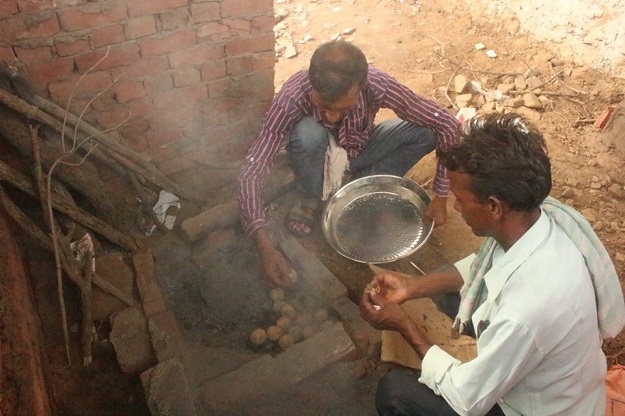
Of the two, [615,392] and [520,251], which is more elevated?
[520,251]

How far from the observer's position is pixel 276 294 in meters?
3.05

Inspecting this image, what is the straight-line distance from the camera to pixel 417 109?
128 inches

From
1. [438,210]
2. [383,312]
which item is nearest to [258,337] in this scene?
[383,312]

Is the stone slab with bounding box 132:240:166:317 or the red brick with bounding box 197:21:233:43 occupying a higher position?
the red brick with bounding box 197:21:233:43

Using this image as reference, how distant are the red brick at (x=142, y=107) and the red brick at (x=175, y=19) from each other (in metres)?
0.50

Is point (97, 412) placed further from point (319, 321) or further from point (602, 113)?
point (602, 113)

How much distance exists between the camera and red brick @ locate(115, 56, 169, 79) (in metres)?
3.12

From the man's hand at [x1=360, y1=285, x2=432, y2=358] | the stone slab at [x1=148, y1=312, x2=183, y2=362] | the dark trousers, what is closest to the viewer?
the dark trousers

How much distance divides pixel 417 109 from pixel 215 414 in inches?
85.5

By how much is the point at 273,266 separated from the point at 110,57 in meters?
1.60

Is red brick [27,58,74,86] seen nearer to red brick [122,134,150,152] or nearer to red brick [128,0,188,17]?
red brick [128,0,188,17]

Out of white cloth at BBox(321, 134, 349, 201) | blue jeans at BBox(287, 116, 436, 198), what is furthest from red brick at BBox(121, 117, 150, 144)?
white cloth at BBox(321, 134, 349, 201)

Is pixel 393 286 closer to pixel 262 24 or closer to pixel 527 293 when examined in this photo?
pixel 527 293

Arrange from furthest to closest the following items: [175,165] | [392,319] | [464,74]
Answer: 1. [464,74]
2. [175,165]
3. [392,319]
